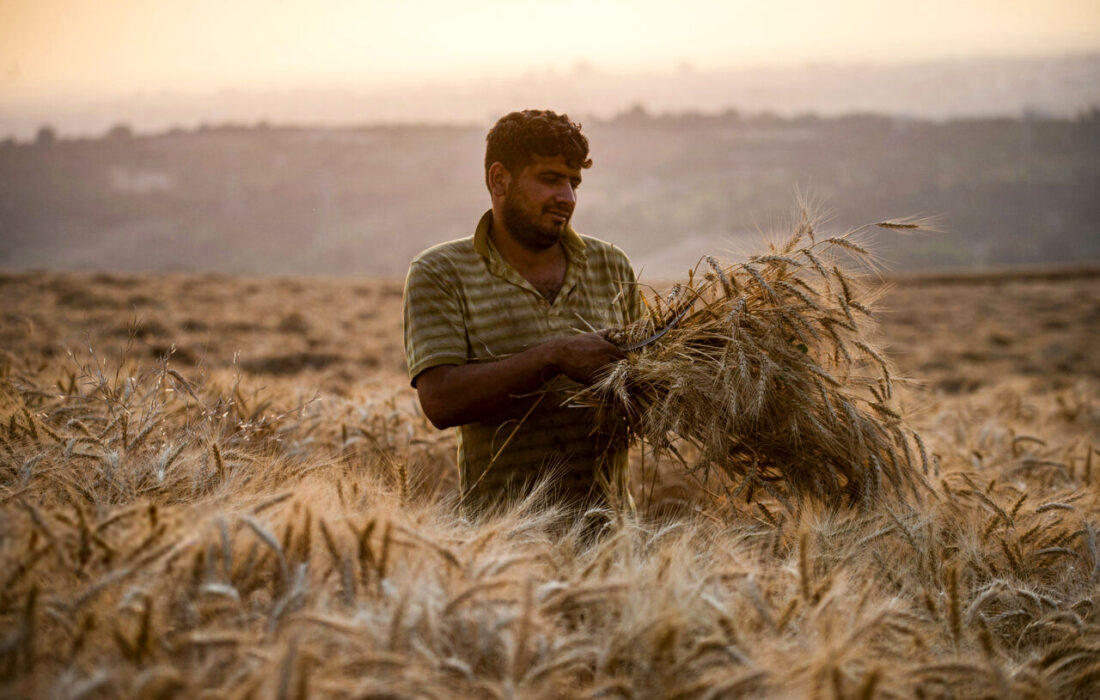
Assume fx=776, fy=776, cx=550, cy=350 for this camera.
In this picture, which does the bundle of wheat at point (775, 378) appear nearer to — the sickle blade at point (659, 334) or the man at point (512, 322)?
the sickle blade at point (659, 334)

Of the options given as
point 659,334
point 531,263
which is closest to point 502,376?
point 659,334

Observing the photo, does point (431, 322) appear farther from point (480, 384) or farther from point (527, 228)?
point (527, 228)

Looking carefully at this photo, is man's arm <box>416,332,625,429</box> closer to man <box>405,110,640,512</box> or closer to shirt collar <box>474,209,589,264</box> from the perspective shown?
man <box>405,110,640,512</box>

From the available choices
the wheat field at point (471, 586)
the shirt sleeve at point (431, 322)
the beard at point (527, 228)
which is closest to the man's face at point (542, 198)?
the beard at point (527, 228)

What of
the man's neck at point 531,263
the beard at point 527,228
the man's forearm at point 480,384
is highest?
the beard at point 527,228

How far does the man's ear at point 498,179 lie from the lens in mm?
3340

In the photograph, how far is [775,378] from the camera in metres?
2.68

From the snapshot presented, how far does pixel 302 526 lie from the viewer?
1996 mm

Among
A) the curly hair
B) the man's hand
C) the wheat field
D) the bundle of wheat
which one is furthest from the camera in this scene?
the curly hair

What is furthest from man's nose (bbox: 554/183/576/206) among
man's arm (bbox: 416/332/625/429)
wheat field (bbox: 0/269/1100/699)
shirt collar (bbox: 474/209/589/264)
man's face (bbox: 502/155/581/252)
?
wheat field (bbox: 0/269/1100/699)

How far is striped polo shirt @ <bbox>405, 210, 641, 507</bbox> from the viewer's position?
314 centimetres

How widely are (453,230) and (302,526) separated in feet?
528

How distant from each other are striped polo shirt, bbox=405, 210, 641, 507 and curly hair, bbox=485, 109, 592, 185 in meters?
0.34

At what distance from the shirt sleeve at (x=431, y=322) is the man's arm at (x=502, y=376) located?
0.05 metres
